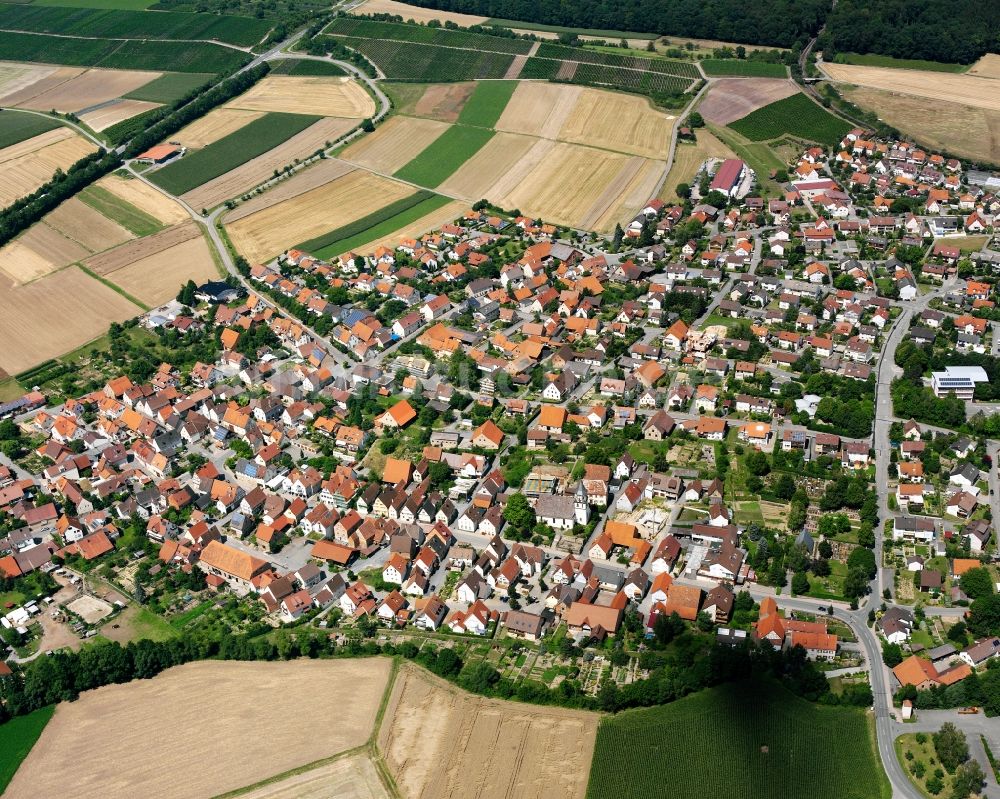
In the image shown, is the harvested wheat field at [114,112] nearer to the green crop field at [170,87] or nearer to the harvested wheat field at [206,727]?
the green crop field at [170,87]

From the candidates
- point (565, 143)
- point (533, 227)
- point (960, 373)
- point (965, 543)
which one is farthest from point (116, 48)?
point (965, 543)

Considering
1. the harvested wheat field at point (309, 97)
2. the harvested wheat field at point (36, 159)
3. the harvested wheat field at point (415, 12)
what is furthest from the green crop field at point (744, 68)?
the harvested wheat field at point (36, 159)

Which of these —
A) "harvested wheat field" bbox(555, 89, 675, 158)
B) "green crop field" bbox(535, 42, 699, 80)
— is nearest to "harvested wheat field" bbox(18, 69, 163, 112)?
"green crop field" bbox(535, 42, 699, 80)

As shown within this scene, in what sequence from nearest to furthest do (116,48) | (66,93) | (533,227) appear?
(533,227)
(66,93)
(116,48)

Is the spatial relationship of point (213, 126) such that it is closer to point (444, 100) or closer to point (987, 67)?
point (444, 100)

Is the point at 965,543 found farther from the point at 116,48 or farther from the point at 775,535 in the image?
the point at 116,48

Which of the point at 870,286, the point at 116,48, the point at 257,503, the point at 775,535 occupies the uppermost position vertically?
the point at 116,48

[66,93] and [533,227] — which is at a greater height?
→ [66,93]
